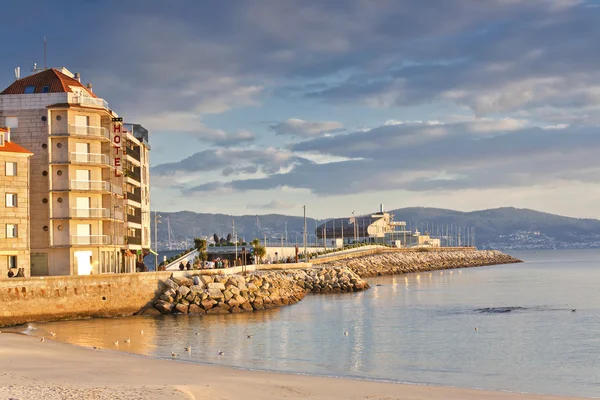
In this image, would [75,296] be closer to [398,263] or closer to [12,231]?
[12,231]

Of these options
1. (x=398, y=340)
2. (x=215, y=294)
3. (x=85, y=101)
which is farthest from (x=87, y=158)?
(x=398, y=340)

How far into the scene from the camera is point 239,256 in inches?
4405

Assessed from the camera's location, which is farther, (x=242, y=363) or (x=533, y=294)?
(x=533, y=294)

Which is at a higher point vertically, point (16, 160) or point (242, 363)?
point (16, 160)

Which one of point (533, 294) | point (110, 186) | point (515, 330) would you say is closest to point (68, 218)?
point (110, 186)

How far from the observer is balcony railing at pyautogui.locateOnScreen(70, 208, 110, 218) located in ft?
219

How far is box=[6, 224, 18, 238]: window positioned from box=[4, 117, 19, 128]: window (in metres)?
9.85

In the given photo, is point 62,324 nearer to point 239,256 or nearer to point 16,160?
point 16,160

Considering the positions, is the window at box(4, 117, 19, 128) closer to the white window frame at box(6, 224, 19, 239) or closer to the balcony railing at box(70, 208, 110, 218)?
the balcony railing at box(70, 208, 110, 218)

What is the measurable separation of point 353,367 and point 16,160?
1269 inches

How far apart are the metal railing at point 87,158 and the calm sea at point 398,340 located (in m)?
15.3

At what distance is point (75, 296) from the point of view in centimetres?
5731

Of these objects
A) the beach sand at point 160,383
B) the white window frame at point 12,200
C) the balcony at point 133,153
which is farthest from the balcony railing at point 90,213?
the beach sand at point 160,383

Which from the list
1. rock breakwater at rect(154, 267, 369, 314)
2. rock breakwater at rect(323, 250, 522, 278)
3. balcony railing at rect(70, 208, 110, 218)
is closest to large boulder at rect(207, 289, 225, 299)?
rock breakwater at rect(154, 267, 369, 314)
